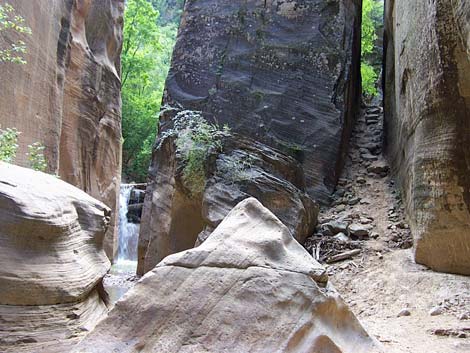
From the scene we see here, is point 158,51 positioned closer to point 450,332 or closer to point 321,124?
point 321,124

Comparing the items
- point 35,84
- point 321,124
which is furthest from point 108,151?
point 321,124

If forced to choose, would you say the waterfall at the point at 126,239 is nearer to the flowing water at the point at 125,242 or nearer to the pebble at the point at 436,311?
the flowing water at the point at 125,242

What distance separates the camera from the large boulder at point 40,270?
3.40m

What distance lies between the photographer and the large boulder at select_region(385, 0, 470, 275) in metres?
5.39

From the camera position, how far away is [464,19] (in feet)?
14.8

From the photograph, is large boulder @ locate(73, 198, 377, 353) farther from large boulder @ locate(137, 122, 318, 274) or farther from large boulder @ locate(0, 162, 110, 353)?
large boulder @ locate(137, 122, 318, 274)

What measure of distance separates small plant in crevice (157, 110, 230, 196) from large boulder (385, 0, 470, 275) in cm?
324

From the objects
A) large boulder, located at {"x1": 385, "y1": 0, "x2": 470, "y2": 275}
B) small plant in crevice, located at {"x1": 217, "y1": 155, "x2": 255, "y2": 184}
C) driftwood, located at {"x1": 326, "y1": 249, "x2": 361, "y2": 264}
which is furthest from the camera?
small plant in crevice, located at {"x1": 217, "y1": 155, "x2": 255, "y2": 184}

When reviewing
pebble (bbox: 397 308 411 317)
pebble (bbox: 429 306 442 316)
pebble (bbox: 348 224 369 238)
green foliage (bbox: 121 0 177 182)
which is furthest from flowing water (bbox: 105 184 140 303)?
pebble (bbox: 429 306 442 316)

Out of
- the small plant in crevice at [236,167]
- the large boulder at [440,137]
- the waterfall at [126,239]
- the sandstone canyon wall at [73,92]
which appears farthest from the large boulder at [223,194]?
the waterfall at [126,239]

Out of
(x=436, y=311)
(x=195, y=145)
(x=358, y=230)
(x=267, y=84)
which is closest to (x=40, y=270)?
(x=436, y=311)

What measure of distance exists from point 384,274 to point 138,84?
18.6 m

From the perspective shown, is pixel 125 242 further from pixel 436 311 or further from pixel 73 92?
pixel 436 311

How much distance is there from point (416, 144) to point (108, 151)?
935cm
